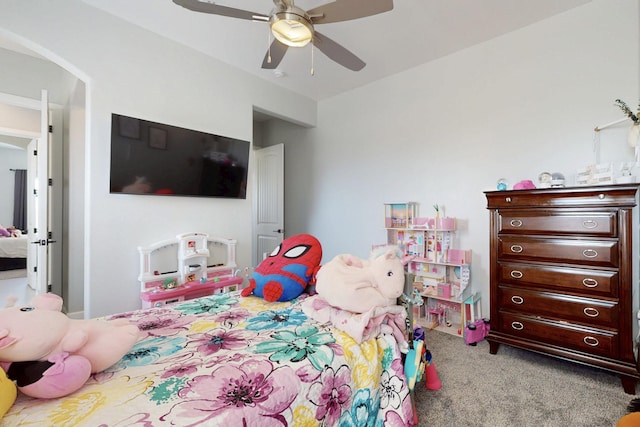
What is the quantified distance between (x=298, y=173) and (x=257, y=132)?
50.8 inches

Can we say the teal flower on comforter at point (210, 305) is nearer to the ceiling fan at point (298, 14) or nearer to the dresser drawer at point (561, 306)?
the ceiling fan at point (298, 14)

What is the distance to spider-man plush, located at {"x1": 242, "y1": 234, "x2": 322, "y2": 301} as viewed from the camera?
6.14 ft

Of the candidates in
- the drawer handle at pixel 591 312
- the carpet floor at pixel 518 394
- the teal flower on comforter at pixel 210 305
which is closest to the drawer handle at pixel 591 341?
the drawer handle at pixel 591 312

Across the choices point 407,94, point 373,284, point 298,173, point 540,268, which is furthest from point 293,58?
point 540,268

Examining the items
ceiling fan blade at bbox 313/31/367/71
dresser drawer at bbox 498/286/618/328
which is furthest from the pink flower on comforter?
dresser drawer at bbox 498/286/618/328

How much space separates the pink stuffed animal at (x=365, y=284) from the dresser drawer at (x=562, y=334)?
1.39 meters

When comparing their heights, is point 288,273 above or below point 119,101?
below

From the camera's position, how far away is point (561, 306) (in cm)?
205

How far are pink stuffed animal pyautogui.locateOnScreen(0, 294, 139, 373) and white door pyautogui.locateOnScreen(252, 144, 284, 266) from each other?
3436mm

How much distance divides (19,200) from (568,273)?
35.0ft

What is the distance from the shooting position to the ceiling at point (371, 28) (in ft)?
7.69

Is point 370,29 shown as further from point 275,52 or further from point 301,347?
point 301,347

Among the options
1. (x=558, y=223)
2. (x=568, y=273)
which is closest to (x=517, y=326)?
(x=568, y=273)

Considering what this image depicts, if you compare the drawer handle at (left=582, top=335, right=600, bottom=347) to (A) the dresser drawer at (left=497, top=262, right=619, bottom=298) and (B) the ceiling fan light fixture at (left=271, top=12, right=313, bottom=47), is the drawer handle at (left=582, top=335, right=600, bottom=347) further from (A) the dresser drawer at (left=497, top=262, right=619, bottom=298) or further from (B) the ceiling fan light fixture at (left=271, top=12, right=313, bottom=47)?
(B) the ceiling fan light fixture at (left=271, top=12, right=313, bottom=47)
